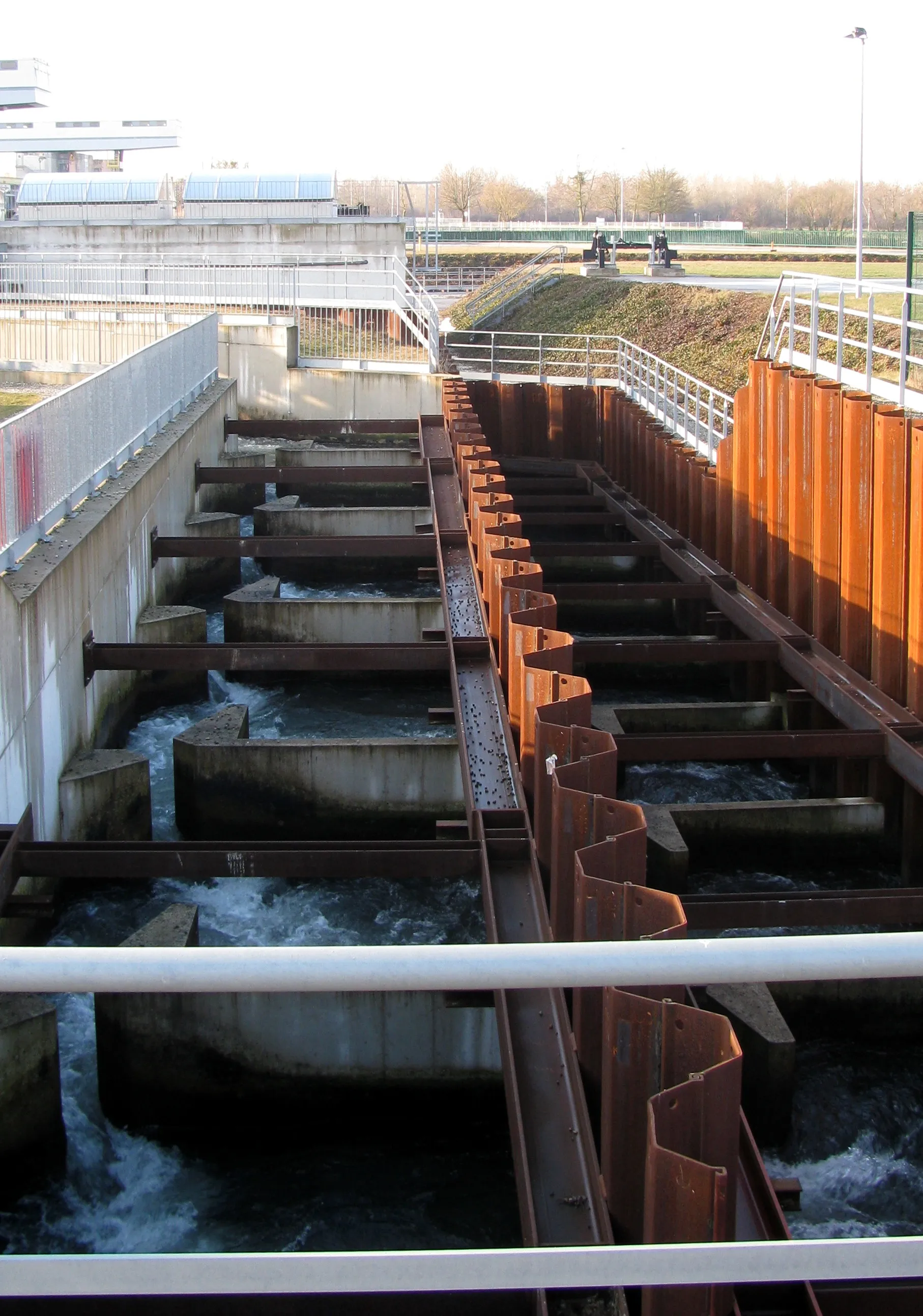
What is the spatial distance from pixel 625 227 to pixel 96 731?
100 meters

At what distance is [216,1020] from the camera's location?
8.05m

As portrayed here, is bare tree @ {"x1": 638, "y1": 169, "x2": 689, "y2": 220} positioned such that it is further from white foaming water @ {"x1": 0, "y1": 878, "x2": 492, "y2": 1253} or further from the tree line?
white foaming water @ {"x1": 0, "y1": 878, "x2": 492, "y2": 1253}

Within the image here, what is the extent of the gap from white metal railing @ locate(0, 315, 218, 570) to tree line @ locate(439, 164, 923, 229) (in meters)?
39.1

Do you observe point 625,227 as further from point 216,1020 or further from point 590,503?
point 216,1020

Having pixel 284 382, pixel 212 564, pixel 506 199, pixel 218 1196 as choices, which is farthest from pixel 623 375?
pixel 506 199

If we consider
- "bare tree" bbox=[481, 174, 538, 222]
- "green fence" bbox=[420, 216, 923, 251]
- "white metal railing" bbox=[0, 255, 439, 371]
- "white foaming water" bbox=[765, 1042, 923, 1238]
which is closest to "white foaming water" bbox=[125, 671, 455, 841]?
"white foaming water" bbox=[765, 1042, 923, 1238]

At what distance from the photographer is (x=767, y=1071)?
7992 mm

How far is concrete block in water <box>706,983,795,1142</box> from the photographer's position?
798 cm

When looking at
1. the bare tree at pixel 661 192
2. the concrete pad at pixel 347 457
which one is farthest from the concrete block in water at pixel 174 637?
the bare tree at pixel 661 192

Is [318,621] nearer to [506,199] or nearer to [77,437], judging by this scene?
[77,437]

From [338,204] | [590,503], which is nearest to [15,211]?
[338,204]

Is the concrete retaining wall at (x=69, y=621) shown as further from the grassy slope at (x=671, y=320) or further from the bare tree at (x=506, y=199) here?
the bare tree at (x=506, y=199)

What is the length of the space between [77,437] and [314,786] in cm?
475

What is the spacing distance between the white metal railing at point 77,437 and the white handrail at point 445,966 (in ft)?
29.1
